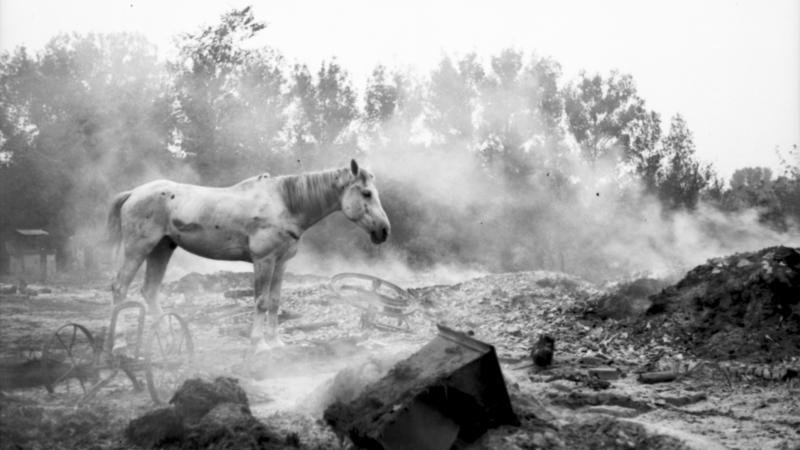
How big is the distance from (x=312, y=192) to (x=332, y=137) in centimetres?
2304

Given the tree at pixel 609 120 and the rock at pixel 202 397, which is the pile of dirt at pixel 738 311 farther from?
the tree at pixel 609 120

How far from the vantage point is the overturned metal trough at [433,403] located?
437 cm

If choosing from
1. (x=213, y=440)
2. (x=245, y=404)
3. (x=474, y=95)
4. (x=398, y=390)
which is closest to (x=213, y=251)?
(x=245, y=404)

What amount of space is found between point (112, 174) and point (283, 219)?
66.0 feet

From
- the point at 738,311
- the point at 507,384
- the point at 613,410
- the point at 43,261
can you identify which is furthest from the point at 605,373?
the point at 43,261

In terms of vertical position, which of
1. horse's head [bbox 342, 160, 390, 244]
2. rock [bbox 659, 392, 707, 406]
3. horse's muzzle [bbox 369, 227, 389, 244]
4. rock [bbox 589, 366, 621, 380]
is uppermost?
horse's head [bbox 342, 160, 390, 244]

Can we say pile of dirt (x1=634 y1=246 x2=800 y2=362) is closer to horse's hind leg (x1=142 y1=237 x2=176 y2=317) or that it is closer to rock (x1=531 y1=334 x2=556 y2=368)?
rock (x1=531 y1=334 x2=556 y2=368)

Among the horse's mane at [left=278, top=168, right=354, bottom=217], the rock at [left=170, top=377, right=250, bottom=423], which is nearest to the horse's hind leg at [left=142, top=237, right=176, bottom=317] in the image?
the horse's mane at [left=278, top=168, right=354, bottom=217]

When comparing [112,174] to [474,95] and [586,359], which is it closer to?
[474,95]

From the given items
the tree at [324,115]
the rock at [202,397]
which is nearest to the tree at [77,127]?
the tree at [324,115]

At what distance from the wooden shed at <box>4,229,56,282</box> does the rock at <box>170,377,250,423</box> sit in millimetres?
22080

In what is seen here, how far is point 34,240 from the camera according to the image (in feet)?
83.8

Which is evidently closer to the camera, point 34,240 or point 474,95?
point 34,240

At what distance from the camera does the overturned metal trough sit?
172 inches
